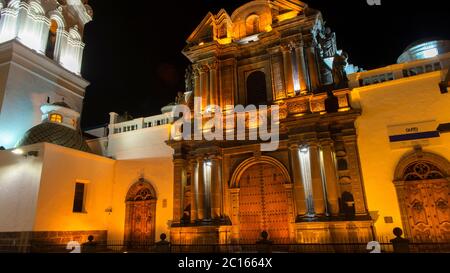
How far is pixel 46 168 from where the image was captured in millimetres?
14734

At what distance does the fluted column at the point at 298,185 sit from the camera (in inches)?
508

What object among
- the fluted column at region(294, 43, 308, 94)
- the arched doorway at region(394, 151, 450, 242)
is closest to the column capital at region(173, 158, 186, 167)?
the fluted column at region(294, 43, 308, 94)

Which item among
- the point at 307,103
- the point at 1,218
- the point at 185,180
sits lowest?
the point at 1,218

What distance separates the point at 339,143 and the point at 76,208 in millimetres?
13314

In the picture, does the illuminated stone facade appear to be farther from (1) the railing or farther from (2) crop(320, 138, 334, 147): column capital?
(1) the railing

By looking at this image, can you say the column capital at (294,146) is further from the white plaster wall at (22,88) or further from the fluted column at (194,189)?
the white plaster wall at (22,88)

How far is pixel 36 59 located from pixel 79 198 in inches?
386

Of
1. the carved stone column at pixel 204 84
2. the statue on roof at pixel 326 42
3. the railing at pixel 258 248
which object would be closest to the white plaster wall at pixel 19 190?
the railing at pixel 258 248

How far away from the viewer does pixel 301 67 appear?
583 inches

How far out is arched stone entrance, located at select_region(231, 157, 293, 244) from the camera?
44.8 ft

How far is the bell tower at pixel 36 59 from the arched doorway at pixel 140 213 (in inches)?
305

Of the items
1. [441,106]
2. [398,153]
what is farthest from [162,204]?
[441,106]

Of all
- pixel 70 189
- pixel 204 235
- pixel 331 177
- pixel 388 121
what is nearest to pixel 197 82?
pixel 204 235

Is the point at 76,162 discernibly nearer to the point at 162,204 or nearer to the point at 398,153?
the point at 162,204
